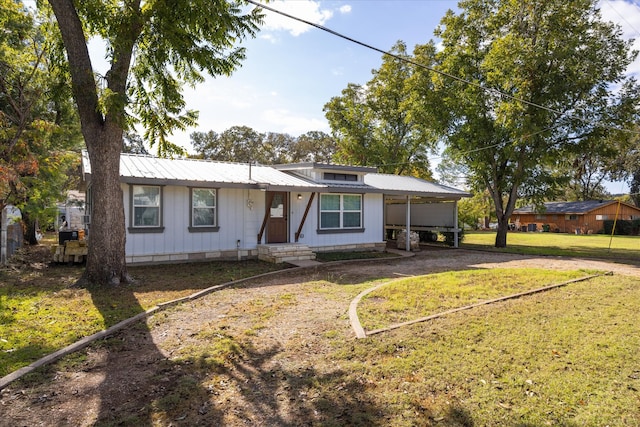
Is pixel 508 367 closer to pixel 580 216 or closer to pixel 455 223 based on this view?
pixel 455 223

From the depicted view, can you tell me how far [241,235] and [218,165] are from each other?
3215 mm

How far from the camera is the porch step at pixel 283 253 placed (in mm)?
11836

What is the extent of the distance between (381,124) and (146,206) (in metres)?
24.4

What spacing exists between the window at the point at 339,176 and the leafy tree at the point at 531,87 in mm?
6057

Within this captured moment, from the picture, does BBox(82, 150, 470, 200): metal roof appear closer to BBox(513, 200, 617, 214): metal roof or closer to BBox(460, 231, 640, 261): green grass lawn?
BBox(460, 231, 640, 261): green grass lawn

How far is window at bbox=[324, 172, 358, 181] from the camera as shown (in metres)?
14.5

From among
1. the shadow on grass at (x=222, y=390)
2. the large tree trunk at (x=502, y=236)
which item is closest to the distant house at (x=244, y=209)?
the large tree trunk at (x=502, y=236)

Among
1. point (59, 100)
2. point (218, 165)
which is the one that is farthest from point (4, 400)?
point (218, 165)

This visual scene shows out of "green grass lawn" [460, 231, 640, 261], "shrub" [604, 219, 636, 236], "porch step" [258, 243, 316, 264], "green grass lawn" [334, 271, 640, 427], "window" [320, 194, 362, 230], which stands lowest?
"green grass lawn" [334, 271, 640, 427]

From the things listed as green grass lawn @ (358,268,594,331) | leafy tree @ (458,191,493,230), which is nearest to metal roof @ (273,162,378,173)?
green grass lawn @ (358,268,594,331)

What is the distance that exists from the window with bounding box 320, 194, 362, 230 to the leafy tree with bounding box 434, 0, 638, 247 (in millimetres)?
6751

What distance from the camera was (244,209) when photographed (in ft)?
40.9

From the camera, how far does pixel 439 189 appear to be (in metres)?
17.7

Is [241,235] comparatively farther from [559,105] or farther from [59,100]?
[559,105]
